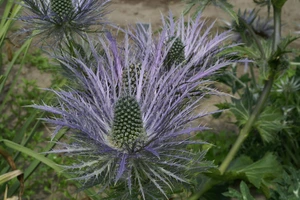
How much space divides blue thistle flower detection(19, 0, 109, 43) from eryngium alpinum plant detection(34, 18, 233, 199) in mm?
210

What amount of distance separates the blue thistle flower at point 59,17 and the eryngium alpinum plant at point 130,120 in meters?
0.21

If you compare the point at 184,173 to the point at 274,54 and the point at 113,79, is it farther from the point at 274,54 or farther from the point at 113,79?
the point at 274,54

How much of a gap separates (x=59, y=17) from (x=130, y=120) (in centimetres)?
37

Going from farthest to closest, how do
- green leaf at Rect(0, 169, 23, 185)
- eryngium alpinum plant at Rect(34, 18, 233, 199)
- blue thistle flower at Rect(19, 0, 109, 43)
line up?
green leaf at Rect(0, 169, 23, 185)
blue thistle flower at Rect(19, 0, 109, 43)
eryngium alpinum plant at Rect(34, 18, 233, 199)

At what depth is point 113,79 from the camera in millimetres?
830

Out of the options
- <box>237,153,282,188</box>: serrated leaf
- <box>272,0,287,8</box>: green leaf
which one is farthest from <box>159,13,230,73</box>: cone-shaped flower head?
<box>237,153,282,188</box>: serrated leaf

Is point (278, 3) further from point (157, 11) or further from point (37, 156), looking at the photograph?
point (157, 11)

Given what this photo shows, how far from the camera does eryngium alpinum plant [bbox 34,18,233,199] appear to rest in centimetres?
76

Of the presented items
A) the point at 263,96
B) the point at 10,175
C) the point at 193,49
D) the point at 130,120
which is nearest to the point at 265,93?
the point at 263,96

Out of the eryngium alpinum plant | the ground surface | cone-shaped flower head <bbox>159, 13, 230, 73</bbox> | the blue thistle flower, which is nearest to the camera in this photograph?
the eryngium alpinum plant

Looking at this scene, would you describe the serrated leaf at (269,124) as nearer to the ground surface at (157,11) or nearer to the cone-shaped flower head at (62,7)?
the cone-shaped flower head at (62,7)

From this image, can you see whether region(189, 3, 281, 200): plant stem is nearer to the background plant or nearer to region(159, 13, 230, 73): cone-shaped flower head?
the background plant

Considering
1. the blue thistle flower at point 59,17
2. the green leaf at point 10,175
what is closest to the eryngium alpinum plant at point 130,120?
the blue thistle flower at point 59,17

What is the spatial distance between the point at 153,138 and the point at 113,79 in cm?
14
